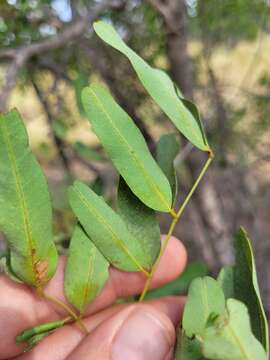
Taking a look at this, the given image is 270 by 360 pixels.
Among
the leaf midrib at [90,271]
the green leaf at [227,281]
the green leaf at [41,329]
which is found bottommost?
the green leaf at [227,281]

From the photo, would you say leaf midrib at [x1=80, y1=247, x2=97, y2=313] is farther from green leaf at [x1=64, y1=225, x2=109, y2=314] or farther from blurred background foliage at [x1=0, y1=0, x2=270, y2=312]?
blurred background foliage at [x1=0, y1=0, x2=270, y2=312]

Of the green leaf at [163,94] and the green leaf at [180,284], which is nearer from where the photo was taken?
the green leaf at [163,94]

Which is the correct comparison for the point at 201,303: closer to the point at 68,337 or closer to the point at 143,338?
the point at 143,338

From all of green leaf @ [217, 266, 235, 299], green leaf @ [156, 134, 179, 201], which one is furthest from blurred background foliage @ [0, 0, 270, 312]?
green leaf @ [217, 266, 235, 299]

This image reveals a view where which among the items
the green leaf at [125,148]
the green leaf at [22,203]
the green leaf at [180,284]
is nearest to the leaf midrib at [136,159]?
the green leaf at [125,148]

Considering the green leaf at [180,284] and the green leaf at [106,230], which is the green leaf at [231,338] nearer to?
the green leaf at [106,230]

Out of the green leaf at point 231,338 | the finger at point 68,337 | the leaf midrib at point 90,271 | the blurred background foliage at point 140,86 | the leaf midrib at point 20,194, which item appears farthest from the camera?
the blurred background foliage at point 140,86

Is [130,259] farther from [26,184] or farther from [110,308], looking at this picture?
[110,308]
